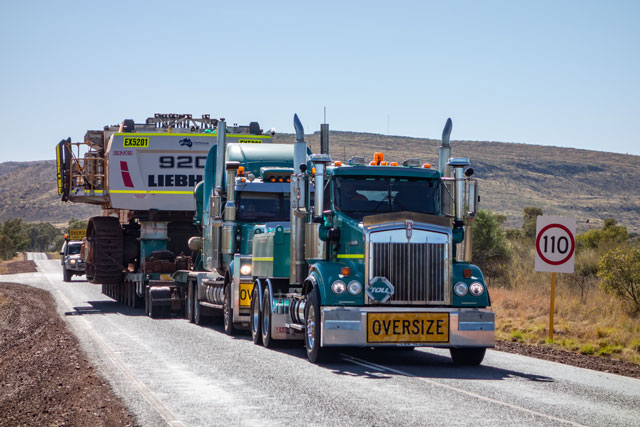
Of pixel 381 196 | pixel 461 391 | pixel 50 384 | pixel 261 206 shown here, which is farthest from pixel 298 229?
pixel 461 391

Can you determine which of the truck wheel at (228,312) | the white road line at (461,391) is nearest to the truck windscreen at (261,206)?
the truck wheel at (228,312)

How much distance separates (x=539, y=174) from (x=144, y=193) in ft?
277

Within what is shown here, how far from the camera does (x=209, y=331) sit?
19594mm

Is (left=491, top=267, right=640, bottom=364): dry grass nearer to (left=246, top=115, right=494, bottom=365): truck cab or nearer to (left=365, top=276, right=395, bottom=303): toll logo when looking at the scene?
(left=246, top=115, right=494, bottom=365): truck cab

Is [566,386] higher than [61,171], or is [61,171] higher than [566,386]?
[61,171]

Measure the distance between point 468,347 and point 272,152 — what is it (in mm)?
8340

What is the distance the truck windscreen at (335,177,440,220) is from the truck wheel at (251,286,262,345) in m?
3.16

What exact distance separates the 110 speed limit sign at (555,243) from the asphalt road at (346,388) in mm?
2198

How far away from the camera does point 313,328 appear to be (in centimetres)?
1343

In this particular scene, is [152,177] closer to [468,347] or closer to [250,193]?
[250,193]

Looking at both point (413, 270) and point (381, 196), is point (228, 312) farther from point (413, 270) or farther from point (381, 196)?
point (413, 270)

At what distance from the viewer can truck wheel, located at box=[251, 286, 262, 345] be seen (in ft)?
53.5

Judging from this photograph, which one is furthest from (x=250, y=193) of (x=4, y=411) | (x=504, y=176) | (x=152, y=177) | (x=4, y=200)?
(x=4, y=200)

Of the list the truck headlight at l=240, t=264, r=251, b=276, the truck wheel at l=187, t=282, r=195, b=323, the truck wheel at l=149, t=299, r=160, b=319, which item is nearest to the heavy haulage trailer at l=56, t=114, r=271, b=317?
the truck wheel at l=149, t=299, r=160, b=319
